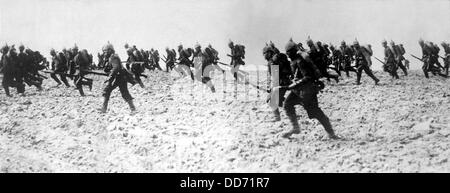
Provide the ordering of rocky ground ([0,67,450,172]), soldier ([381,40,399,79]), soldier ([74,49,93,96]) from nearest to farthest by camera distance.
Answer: rocky ground ([0,67,450,172]) → soldier ([74,49,93,96]) → soldier ([381,40,399,79])

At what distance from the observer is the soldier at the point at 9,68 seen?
13445mm

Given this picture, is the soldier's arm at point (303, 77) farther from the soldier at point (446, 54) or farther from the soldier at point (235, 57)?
the soldier at point (446, 54)

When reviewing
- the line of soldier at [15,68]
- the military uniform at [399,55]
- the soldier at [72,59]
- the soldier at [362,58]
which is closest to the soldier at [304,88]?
the soldier at [362,58]

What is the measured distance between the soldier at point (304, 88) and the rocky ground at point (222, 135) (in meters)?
0.39

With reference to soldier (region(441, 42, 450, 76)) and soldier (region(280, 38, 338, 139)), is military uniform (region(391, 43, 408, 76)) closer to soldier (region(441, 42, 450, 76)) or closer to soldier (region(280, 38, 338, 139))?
soldier (region(441, 42, 450, 76))

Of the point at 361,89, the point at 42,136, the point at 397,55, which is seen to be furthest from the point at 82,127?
the point at 397,55

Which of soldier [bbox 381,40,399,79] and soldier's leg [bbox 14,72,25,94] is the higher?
soldier [bbox 381,40,399,79]

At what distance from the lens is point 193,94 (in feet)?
42.6

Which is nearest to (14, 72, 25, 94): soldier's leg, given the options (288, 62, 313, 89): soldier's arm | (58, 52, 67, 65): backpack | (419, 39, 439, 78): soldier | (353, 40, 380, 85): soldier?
(58, 52, 67, 65): backpack

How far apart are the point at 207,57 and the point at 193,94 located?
159 cm

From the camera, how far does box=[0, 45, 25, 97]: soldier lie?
13445mm

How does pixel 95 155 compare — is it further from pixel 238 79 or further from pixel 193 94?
pixel 238 79

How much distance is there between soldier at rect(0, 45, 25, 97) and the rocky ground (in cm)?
115
